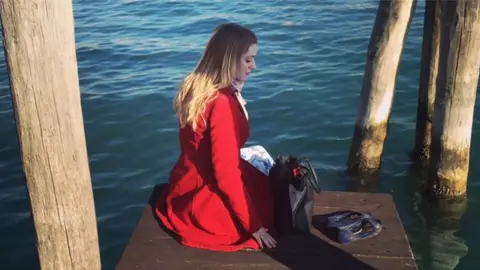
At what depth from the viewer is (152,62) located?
12586 mm

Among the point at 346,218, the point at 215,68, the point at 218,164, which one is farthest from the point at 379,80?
the point at 218,164

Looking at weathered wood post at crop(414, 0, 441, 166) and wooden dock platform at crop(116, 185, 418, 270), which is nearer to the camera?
wooden dock platform at crop(116, 185, 418, 270)

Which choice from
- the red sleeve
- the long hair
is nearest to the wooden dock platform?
the red sleeve

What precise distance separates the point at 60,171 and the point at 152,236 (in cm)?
128

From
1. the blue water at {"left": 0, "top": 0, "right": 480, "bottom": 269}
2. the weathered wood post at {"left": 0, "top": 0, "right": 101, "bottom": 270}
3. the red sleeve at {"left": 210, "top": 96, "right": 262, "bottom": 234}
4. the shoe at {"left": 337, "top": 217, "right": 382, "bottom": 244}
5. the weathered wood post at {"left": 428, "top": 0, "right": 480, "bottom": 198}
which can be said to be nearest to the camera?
the weathered wood post at {"left": 0, "top": 0, "right": 101, "bottom": 270}

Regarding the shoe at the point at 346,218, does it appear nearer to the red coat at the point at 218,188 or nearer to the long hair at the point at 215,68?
the red coat at the point at 218,188

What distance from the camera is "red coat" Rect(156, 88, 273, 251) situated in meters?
4.47

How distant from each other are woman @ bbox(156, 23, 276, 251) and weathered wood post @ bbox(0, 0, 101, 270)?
2.74ft

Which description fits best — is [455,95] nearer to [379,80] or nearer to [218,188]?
[379,80]

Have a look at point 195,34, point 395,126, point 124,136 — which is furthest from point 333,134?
point 195,34

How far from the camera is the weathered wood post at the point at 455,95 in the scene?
6223 mm

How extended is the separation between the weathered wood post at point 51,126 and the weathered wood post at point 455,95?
379cm

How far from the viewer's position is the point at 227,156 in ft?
14.6

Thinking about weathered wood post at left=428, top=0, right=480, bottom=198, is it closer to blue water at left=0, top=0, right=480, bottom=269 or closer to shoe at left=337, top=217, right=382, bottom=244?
blue water at left=0, top=0, right=480, bottom=269
